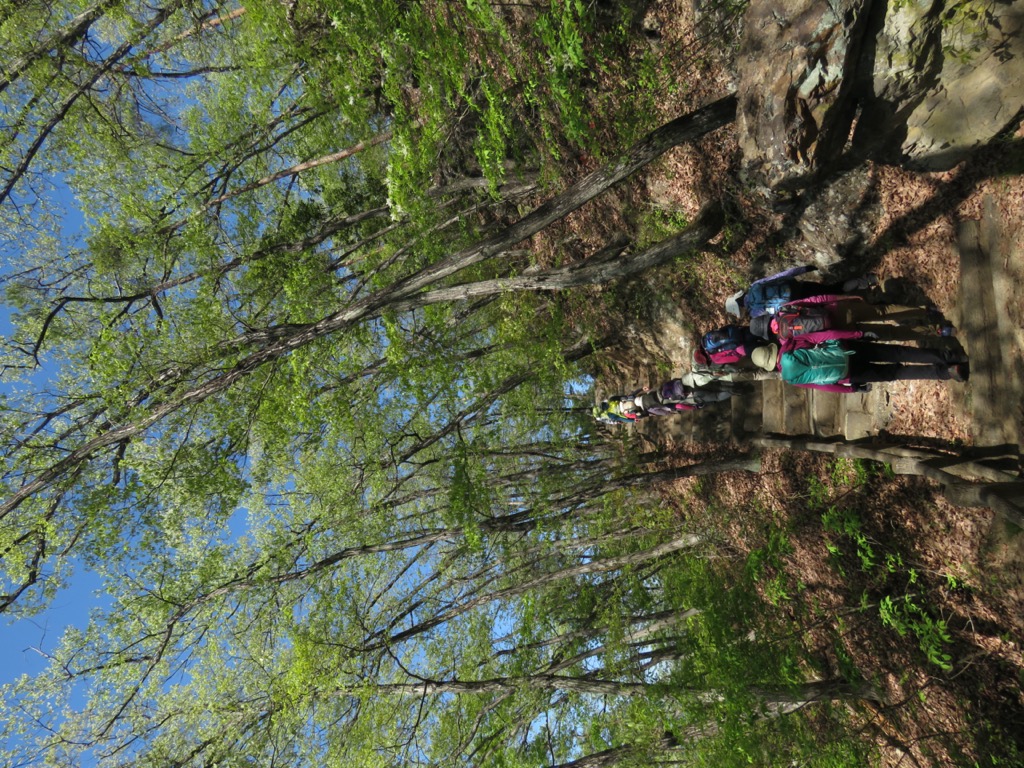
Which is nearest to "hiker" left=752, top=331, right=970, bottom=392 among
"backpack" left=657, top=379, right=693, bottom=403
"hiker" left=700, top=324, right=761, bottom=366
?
"hiker" left=700, top=324, right=761, bottom=366

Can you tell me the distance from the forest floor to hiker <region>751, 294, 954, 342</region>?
24cm

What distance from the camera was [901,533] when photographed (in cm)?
577

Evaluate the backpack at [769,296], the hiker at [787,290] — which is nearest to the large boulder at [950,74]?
the hiker at [787,290]

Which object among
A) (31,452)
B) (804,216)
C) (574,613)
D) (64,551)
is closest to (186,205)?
(31,452)

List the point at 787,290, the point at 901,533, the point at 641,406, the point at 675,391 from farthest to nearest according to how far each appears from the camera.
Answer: the point at 641,406, the point at 675,391, the point at 901,533, the point at 787,290

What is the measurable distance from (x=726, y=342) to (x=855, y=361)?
1397 mm

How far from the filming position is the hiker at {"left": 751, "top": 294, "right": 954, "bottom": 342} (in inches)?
189

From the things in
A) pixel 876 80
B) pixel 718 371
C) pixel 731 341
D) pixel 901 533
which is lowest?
pixel 901 533

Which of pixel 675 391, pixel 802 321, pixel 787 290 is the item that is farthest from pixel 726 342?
pixel 675 391

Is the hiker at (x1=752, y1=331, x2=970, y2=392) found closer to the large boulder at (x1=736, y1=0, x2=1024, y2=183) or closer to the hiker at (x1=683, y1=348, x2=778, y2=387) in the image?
the large boulder at (x1=736, y1=0, x2=1024, y2=183)

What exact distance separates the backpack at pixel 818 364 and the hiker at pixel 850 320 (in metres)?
0.17

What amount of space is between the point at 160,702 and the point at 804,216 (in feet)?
41.1

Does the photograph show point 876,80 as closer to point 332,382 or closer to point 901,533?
point 901,533

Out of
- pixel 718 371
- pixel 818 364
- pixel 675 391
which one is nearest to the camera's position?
pixel 818 364
